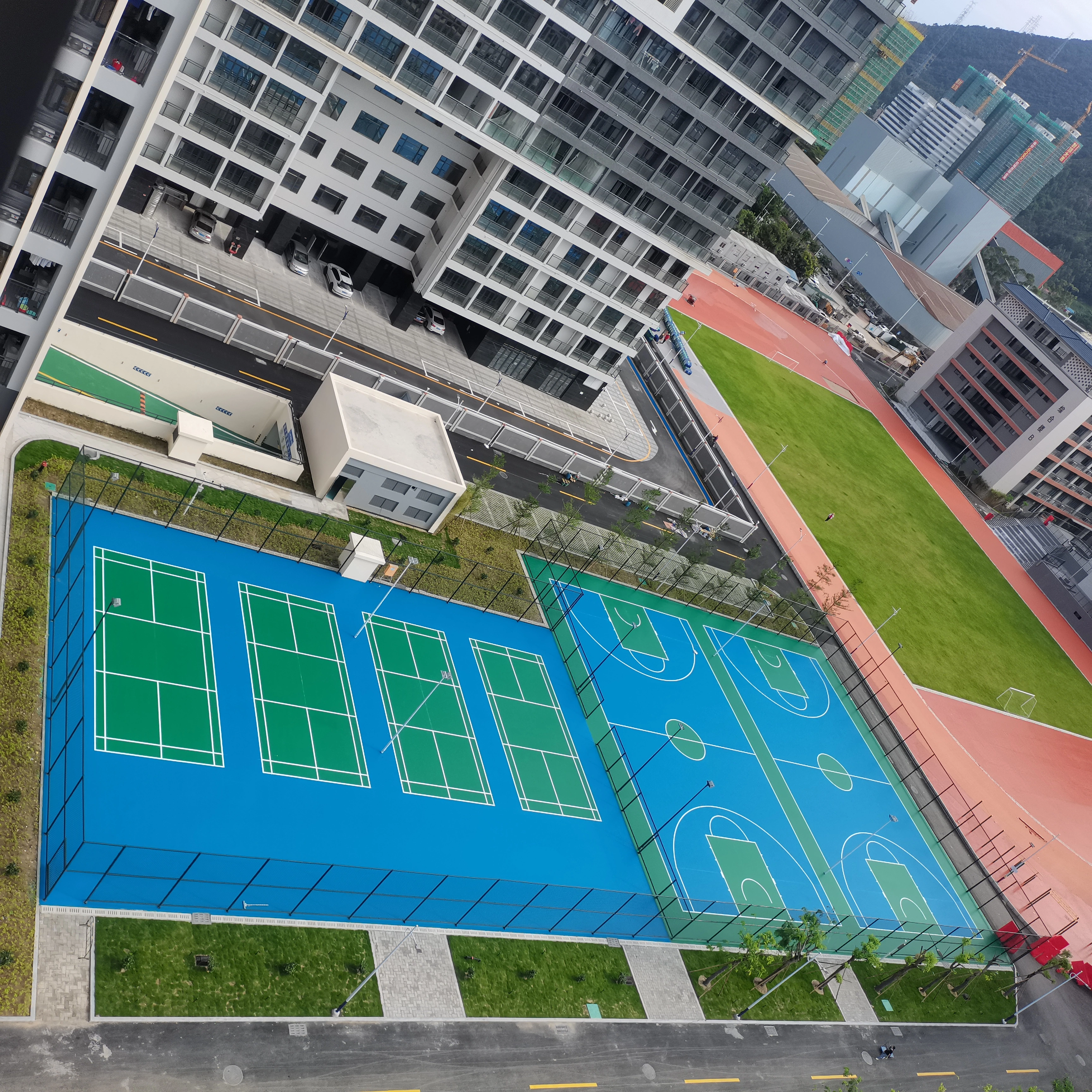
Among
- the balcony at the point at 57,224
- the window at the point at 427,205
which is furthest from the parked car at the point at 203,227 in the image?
the balcony at the point at 57,224

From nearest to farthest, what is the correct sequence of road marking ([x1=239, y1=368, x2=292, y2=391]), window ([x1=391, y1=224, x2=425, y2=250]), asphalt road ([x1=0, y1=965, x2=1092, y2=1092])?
1. asphalt road ([x1=0, y1=965, x2=1092, y2=1092])
2. road marking ([x1=239, y1=368, x2=292, y2=391])
3. window ([x1=391, y1=224, x2=425, y2=250])

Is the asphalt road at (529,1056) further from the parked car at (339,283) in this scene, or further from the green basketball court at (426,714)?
the parked car at (339,283)

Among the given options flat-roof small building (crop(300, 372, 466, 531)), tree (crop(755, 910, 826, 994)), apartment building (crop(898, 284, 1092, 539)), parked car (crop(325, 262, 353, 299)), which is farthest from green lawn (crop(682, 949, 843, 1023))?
apartment building (crop(898, 284, 1092, 539))

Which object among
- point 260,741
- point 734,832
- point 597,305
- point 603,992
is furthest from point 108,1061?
point 597,305

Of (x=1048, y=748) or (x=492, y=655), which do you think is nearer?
(x=492, y=655)

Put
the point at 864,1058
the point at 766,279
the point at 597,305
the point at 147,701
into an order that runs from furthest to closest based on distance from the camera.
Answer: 1. the point at 766,279
2. the point at 597,305
3. the point at 864,1058
4. the point at 147,701

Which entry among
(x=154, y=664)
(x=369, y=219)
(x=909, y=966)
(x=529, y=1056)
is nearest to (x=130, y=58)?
(x=154, y=664)

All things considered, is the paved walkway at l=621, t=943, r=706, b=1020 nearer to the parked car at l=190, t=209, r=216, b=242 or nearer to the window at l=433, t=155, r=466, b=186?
the window at l=433, t=155, r=466, b=186

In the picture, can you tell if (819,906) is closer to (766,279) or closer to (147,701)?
(147,701)
